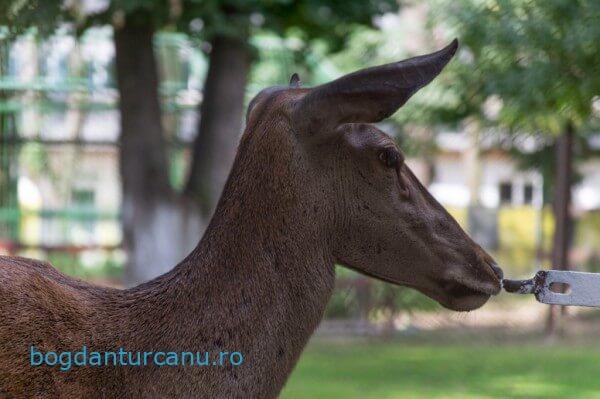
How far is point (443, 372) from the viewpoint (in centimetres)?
1309

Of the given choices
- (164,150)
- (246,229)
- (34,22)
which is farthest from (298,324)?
(164,150)

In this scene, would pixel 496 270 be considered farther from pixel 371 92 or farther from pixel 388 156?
pixel 371 92

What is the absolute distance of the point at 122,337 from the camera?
2.83m

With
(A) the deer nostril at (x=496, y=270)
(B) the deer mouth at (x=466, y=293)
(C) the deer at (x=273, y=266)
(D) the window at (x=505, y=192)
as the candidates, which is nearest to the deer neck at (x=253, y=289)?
(C) the deer at (x=273, y=266)

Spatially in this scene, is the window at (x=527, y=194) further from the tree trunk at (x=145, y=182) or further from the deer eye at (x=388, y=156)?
the deer eye at (x=388, y=156)

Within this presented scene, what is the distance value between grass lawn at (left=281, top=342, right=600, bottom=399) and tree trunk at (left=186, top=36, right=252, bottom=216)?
233cm

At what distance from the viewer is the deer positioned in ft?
9.08

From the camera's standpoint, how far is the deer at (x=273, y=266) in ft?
9.08

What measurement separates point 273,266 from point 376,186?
40 centimetres

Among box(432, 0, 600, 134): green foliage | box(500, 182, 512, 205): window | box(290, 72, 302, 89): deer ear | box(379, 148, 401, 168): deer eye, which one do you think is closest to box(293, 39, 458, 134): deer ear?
box(379, 148, 401, 168): deer eye

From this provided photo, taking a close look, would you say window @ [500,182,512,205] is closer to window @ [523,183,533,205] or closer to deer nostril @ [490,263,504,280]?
window @ [523,183,533,205]

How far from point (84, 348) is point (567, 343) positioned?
1413 cm

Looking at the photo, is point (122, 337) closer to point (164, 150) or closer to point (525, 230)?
point (164, 150)
